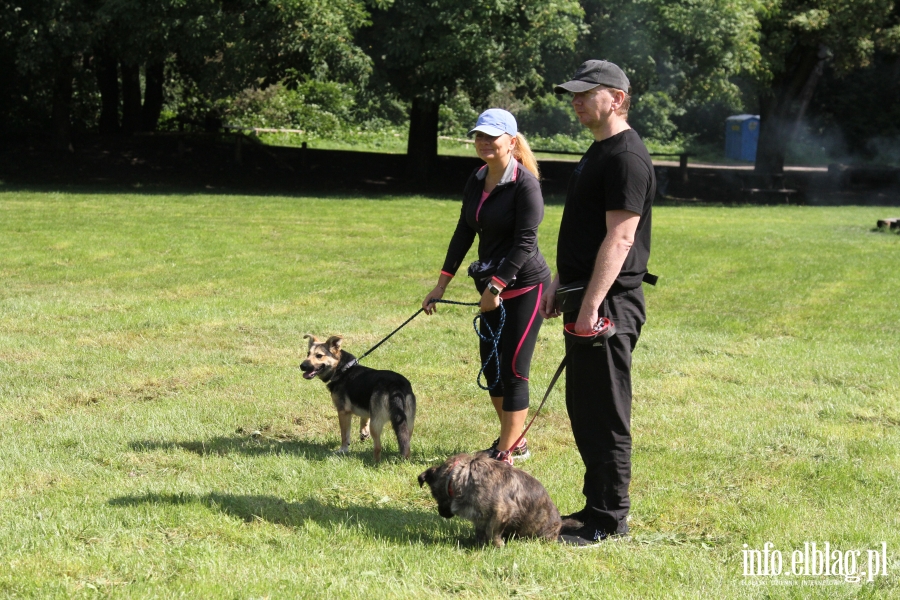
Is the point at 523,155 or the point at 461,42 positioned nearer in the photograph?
the point at 523,155

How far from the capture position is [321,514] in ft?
16.5

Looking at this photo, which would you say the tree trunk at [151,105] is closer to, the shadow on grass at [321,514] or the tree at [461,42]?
the tree at [461,42]

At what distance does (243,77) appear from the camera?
79.2 feet

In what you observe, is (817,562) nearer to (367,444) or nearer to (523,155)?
(523,155)

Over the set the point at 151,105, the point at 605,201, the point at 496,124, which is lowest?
the point at 605,201

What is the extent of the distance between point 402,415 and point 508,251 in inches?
48.3

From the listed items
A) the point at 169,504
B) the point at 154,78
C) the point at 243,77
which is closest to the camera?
the point at 169,504

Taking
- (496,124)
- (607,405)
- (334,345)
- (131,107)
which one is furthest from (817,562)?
(131,107)

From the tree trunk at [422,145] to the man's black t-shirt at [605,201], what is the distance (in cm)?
2457

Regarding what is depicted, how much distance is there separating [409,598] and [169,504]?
171 cm

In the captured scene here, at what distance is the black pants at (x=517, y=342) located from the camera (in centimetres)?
559

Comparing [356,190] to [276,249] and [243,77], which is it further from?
[276,249]

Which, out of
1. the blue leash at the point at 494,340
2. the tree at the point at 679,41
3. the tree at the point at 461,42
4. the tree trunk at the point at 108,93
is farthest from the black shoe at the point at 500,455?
the tree trunk at the point at 108,93

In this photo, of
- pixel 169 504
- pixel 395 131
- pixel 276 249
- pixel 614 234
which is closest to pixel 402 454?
pixel 169 504
